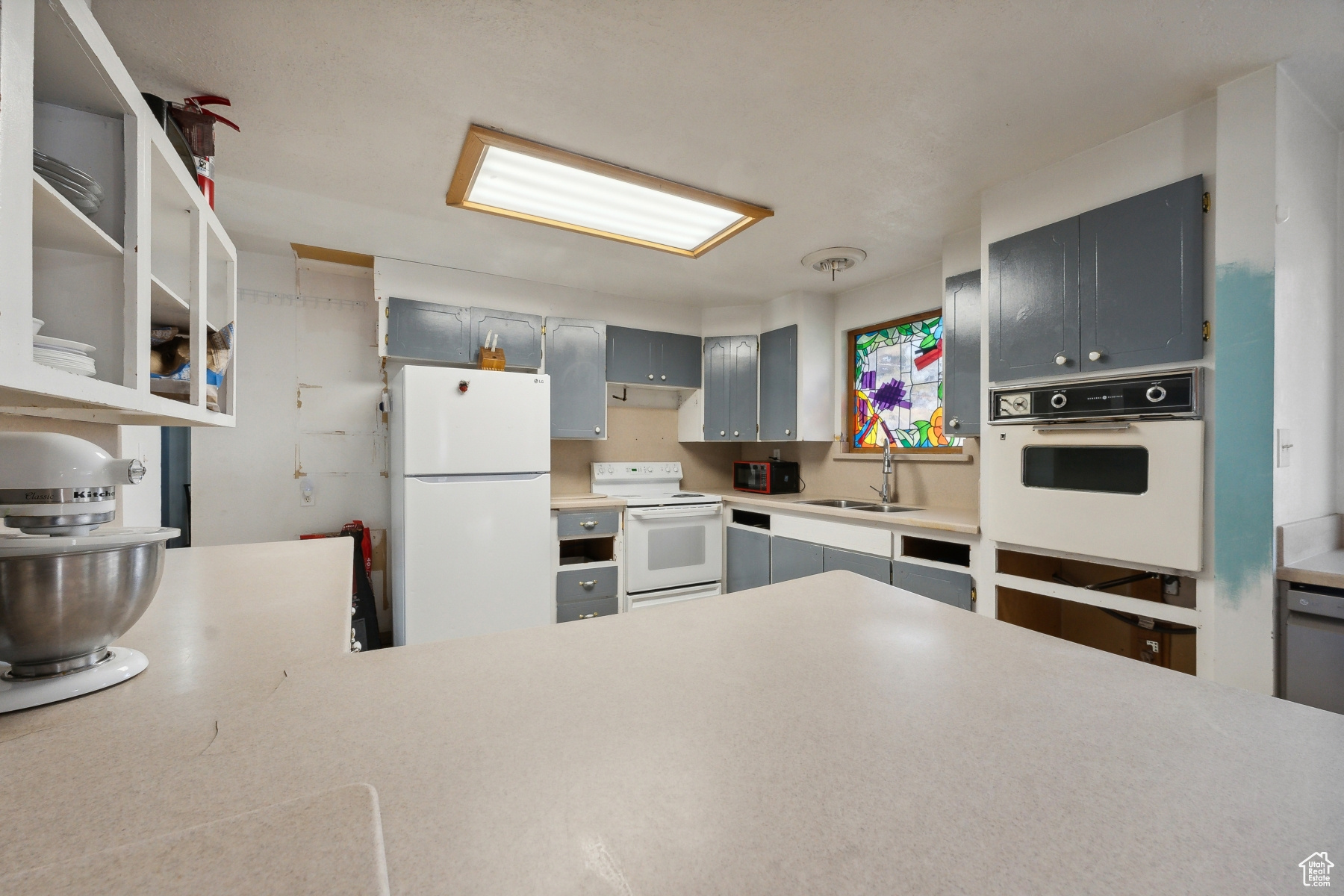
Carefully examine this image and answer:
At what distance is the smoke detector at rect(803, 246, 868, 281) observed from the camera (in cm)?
286

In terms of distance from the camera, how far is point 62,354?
2.50 feet

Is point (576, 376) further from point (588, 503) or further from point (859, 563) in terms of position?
point (859, 563)

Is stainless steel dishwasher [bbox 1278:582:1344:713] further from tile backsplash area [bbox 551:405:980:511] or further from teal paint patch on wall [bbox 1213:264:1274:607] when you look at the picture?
tile backsplash area [bbox 551:405:980:511]

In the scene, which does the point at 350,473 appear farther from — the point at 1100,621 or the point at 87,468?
the point at 1100,621

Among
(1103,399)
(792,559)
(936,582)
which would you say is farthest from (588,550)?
(1103,399)

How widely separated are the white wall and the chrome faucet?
5.38 feet

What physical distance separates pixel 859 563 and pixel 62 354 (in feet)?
9.22

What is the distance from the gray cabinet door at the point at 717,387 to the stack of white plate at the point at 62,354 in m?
3.38

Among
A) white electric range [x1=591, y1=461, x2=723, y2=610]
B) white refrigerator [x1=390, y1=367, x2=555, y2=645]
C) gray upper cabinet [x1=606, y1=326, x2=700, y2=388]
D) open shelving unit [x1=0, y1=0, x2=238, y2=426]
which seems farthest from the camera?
gray upper cabinet [x1=606, y1=326, x2=700, y2=388]

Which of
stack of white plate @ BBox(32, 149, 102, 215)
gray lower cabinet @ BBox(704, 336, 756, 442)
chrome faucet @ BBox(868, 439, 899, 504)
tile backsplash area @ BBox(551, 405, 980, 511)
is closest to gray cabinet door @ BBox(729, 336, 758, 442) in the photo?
gray lower cabinet @ BBox(704, 336, 756, 442)

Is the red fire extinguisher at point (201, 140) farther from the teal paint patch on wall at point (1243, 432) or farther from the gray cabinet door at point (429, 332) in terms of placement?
the teal paint patch on wall at point (1243, 432)

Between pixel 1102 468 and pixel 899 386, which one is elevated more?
pixel 899 386

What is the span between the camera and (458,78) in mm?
1573

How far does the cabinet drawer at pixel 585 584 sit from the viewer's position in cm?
315
